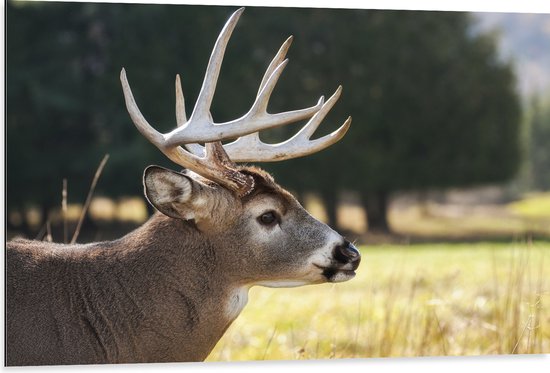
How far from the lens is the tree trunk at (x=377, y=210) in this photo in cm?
1199

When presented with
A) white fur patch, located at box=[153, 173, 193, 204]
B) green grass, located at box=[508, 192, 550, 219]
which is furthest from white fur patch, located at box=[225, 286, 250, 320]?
green grass, located at box=[508, 192, 550, 219]

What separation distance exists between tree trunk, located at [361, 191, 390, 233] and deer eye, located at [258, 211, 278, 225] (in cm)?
857

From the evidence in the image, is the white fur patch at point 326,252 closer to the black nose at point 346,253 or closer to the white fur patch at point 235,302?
the black nose at point 346,253

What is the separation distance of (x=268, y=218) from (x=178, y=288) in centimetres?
38

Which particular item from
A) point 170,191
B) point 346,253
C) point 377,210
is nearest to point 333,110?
point 377,210

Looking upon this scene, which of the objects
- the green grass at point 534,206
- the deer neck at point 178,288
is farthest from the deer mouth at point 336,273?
the green grass at point 534,206


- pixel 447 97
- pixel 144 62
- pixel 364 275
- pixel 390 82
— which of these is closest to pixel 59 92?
pixel 144 62

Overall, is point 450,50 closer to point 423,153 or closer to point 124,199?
point 423,153

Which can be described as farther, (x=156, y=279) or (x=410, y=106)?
(x=410, y=106)

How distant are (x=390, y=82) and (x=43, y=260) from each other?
874cm

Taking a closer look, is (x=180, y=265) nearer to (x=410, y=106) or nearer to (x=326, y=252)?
(x=326, y=252)

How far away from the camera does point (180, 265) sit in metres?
3.23

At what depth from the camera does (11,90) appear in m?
6.86

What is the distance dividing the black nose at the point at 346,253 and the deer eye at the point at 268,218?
9.1 inches
